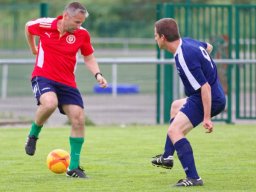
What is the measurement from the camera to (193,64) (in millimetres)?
8758

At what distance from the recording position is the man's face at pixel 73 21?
30.9ft

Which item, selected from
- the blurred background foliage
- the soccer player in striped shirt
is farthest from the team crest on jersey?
the blurred background foliage

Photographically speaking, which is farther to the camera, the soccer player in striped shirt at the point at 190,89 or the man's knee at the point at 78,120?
the man's knee at the point at 78,120

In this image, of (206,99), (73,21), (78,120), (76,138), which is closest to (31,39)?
(73,21)

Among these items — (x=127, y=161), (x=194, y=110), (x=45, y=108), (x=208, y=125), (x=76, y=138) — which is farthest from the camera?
(x=127, y=161)

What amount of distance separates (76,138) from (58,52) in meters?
0.97

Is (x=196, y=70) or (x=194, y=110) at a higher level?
(x=196, y=70)

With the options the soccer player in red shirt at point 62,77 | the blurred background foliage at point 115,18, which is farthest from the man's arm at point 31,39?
the blurred background foliage at point 115,18

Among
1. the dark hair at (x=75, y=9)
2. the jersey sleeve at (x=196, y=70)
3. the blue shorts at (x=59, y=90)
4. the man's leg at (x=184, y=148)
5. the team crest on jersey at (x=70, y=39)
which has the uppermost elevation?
the dark hair at (x=75, y=9)

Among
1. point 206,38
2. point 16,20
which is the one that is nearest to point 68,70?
point 206,38

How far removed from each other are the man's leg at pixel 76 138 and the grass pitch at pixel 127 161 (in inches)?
5.4

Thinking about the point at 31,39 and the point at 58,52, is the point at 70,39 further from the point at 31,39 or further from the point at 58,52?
the point at 31,39

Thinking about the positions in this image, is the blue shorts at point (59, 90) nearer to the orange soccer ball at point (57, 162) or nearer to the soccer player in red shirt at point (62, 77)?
the soccer player in red shirt at point (62, 77)

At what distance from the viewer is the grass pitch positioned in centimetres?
901
